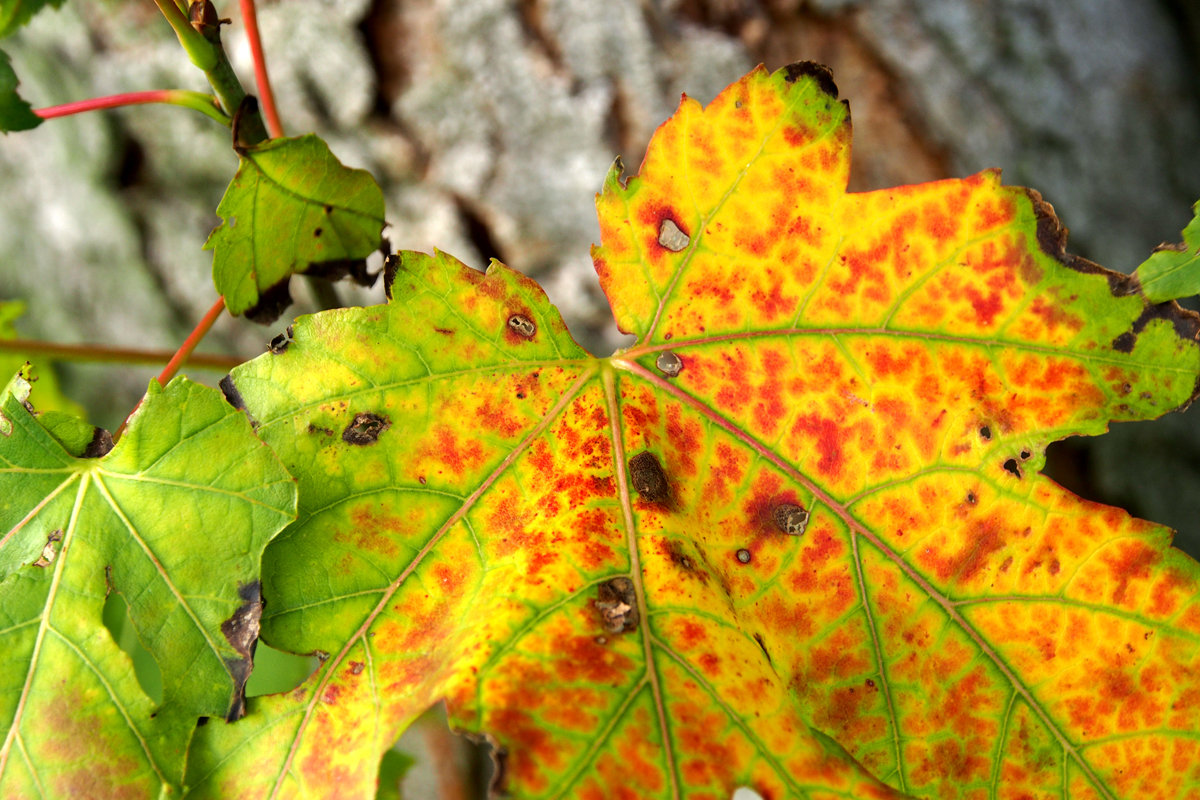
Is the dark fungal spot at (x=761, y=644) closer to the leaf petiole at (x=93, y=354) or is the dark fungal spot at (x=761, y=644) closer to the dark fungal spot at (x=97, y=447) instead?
the dark fungal spot at (x=97, y=447)

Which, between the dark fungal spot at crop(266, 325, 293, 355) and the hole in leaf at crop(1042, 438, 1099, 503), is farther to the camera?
the hole in leaf at crop(1042, 438, 1099, 503)

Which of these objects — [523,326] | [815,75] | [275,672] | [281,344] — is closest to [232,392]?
[281,344]

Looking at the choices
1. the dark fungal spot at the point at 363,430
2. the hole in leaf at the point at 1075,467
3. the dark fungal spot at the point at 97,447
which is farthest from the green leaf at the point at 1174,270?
the hole in leaf at the point at 1075,467

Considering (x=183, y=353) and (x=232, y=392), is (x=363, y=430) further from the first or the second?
(x=183, y=353)

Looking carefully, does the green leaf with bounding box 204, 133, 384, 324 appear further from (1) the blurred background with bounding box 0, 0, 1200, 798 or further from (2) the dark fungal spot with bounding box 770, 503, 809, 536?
(1) the blurred background with bounding box 0, 0, 1200, 798

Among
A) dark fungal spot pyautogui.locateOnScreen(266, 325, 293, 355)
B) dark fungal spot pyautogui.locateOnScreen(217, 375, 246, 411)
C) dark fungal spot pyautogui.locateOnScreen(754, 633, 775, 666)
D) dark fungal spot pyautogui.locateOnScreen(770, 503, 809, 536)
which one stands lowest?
dark fungal spot pyautogui.locateOnScreen(754, 633, 775, 666)

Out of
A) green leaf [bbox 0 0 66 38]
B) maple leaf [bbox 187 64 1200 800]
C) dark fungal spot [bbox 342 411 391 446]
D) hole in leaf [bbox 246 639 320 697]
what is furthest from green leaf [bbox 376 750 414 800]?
green leaf [bbox 0 0 66 38]

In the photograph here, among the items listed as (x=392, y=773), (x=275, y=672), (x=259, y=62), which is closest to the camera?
(x=259, y=62)
